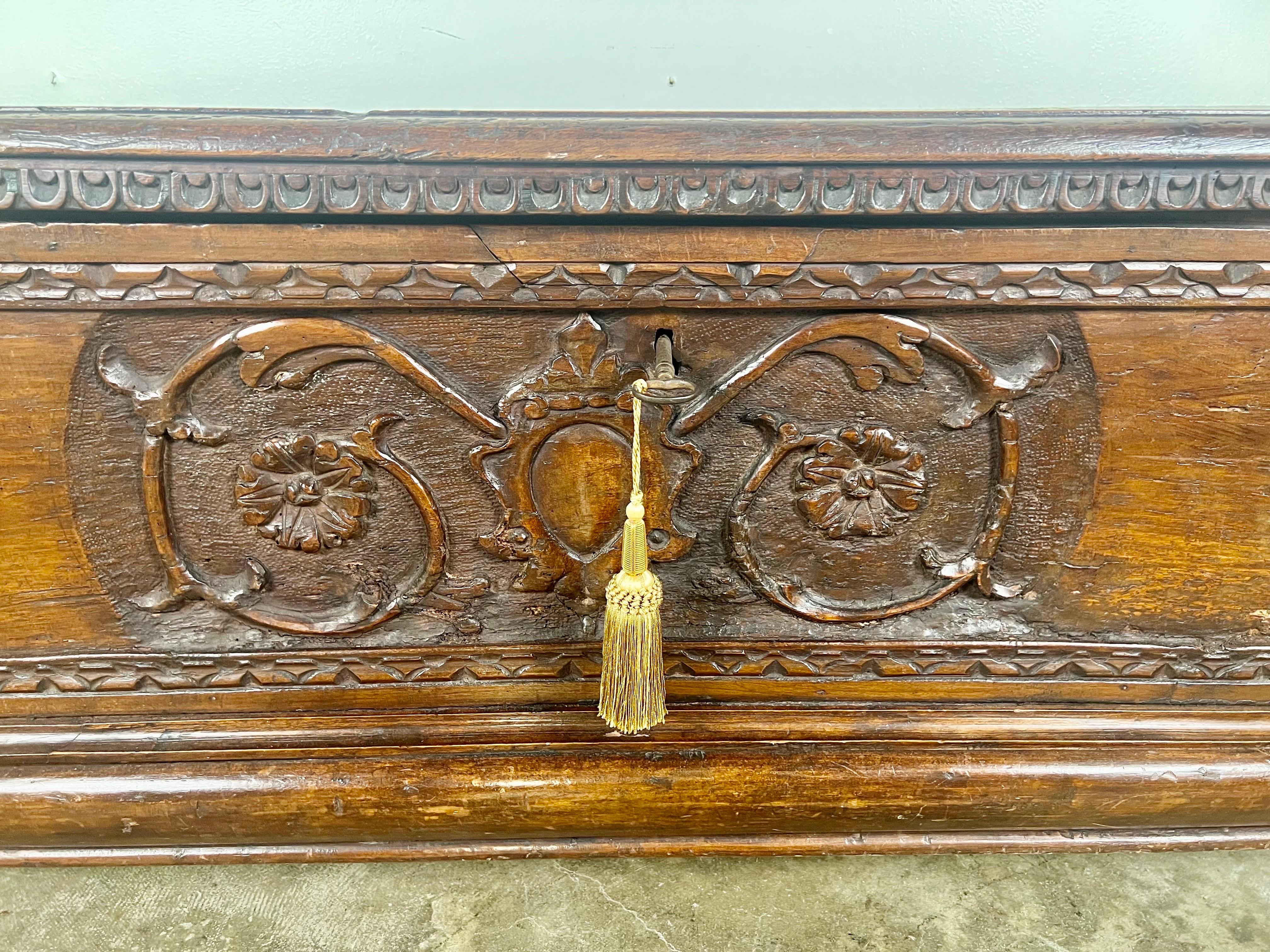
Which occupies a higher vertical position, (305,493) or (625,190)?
(625,190)

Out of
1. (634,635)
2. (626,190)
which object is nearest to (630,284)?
(626,190)

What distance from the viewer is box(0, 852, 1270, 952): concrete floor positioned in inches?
26.0

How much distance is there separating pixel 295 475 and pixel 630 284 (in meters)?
0.33

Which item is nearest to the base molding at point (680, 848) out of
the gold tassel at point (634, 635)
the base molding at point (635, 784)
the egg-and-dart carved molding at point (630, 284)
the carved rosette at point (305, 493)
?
the base molding at point (635, 784)

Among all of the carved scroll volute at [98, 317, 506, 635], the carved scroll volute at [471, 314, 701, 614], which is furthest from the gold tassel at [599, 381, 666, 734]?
the carved scroll volute at [98, 317, 506, 635]

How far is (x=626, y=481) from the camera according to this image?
682mm

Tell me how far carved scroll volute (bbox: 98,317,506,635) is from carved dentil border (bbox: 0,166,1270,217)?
0.11 meters

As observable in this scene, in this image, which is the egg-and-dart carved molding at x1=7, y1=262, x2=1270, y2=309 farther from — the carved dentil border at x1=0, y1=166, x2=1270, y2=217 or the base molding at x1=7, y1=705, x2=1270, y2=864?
the base molding at x1=7, y1=705, x2=1270, y2=864

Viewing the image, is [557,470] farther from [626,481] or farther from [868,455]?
[868,455]

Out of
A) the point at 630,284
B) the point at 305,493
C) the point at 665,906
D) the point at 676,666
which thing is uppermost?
the point at 630,284

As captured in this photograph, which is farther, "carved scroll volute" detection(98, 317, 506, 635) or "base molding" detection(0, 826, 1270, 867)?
"base molding" detection(0, 826, 1270, 867)

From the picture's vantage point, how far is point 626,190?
0.58 m

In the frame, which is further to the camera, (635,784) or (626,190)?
(635,784)

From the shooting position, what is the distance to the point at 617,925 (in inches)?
26.5
